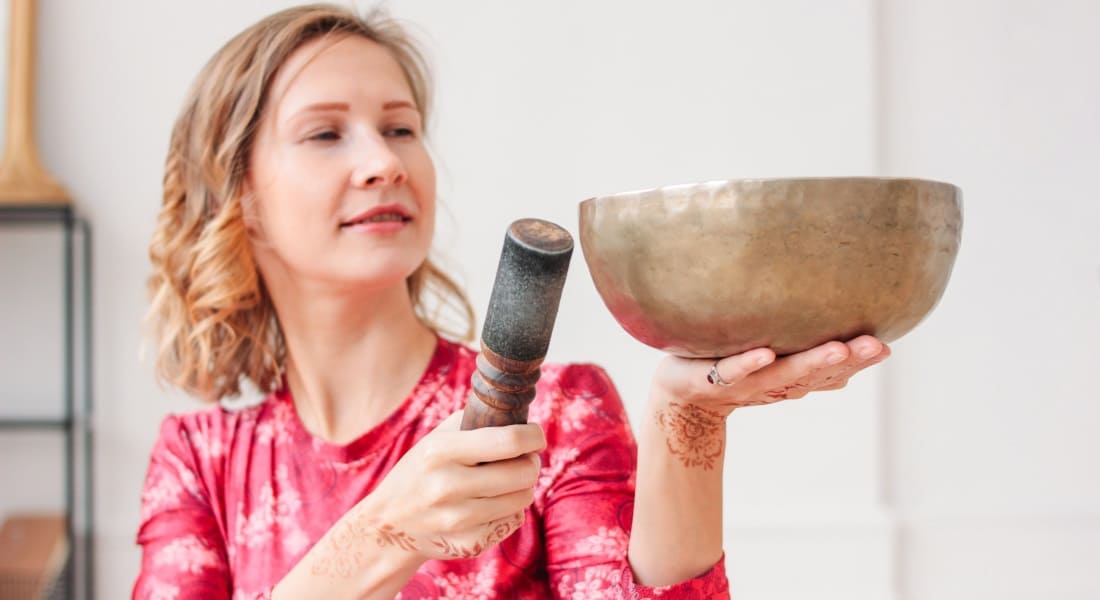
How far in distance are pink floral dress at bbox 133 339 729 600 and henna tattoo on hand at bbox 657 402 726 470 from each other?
15 centimetres

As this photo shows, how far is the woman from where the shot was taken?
41.0 inches

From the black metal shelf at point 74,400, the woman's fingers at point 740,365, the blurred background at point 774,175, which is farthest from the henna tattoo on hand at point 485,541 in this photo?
the black metal shelf at point 74,400

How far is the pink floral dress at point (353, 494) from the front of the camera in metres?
1.18

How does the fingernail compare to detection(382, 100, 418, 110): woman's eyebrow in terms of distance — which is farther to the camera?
detection(382, 100, 418, 110): woman's eyebrow

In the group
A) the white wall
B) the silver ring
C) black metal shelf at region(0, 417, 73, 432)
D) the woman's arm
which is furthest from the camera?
the white wall

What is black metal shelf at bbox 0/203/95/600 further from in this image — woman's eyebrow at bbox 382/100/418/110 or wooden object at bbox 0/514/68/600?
woman's eyebrow at bbox 382/100/418/110

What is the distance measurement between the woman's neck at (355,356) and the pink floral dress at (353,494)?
1.0 inches

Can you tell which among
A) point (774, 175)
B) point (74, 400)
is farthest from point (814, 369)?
point (74, 400)

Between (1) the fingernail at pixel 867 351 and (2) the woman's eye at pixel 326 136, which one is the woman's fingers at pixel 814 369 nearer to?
(1) the fingernail at pixel 867 351

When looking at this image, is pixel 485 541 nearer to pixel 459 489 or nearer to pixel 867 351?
pixel 459 489

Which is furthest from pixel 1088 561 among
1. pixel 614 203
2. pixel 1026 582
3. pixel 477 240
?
pixel 614 203

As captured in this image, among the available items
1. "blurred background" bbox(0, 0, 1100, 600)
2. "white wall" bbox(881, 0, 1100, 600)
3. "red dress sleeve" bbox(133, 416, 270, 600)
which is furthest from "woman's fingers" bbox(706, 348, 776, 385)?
"white wall" bbox(881, 0, 1100, 600)

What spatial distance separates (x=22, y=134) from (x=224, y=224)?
158 centimetres

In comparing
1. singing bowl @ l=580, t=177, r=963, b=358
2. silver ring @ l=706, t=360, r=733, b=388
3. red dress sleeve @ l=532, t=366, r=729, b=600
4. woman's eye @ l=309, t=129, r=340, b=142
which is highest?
woman's eye @ l=309, t=129, r=340, b=142
